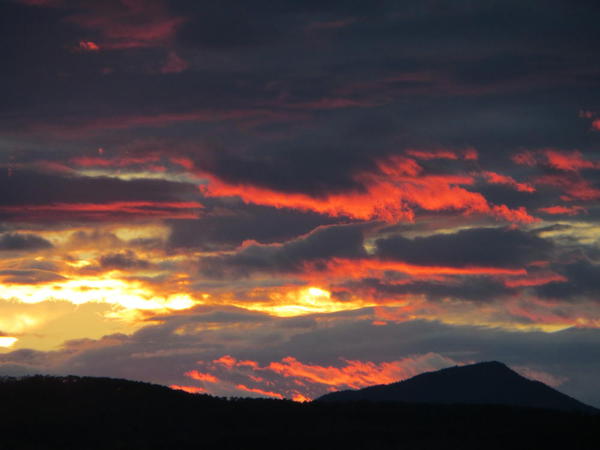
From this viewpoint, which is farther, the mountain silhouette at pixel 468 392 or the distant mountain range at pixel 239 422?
the mountain silhouette at pixel 468 392

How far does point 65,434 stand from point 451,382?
123m

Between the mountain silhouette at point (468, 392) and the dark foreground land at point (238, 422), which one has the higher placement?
the mountain silhouette at point (468, 392)

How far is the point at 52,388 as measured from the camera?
4043 inches

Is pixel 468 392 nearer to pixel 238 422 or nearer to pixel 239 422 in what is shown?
pixel 239 422

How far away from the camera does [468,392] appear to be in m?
187

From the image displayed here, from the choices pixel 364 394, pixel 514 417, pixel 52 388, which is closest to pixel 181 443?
pixel 52 388

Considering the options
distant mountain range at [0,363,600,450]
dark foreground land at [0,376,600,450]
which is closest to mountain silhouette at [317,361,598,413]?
dark foreground land at [0,376,600,450]

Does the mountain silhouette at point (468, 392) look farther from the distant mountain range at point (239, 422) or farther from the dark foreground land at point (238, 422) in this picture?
the distant mountain range at point (239, 422)

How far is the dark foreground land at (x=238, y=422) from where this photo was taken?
281 feet

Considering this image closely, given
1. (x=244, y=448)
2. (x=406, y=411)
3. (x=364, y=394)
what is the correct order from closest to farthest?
(x=244, y=448), (x=406, y=411), (x=364, y=394)

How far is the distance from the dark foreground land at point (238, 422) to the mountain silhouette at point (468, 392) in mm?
76149

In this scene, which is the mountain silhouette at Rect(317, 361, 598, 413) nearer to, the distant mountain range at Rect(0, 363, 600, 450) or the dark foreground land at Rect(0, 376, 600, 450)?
the dark foreground land at Rect(0, 376, 600, 450)

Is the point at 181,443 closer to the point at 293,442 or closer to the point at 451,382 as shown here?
the point at 293,442

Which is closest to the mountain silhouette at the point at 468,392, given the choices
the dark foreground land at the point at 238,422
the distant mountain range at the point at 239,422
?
the dark foreground land at the point at 238,422
